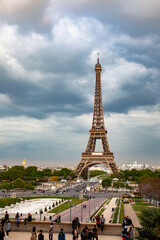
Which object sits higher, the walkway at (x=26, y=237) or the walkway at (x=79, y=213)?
the walkway at (x=26, y=237)

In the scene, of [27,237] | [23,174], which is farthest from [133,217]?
[23,174]

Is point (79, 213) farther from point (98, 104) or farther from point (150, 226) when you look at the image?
point (98, 104)

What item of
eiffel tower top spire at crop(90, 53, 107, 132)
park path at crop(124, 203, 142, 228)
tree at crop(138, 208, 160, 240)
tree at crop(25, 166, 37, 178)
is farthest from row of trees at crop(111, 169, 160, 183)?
tree at crop(138, 208, 160, 240)

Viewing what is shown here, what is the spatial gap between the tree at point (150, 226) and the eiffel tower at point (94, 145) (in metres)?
83.4

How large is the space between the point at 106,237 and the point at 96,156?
80.1 m

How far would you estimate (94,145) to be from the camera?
103938 mm

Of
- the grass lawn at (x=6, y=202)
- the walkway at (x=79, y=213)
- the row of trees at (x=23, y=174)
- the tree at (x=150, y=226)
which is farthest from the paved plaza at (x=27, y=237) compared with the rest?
the row of trees at (x=23, y=174)

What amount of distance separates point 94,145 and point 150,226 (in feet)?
298

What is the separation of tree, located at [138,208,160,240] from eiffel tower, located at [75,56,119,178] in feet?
274

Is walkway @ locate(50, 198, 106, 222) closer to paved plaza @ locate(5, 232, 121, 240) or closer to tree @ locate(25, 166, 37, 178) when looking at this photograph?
paved plaza @ locate(5, 232, 121, 240)

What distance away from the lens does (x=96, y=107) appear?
10750 cm

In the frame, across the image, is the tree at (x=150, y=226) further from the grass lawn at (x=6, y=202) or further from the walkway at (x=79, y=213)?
the grass lawn at (x=6, y=202)

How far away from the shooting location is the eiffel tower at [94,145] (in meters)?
97.0

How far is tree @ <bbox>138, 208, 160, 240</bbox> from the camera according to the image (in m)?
12.8
